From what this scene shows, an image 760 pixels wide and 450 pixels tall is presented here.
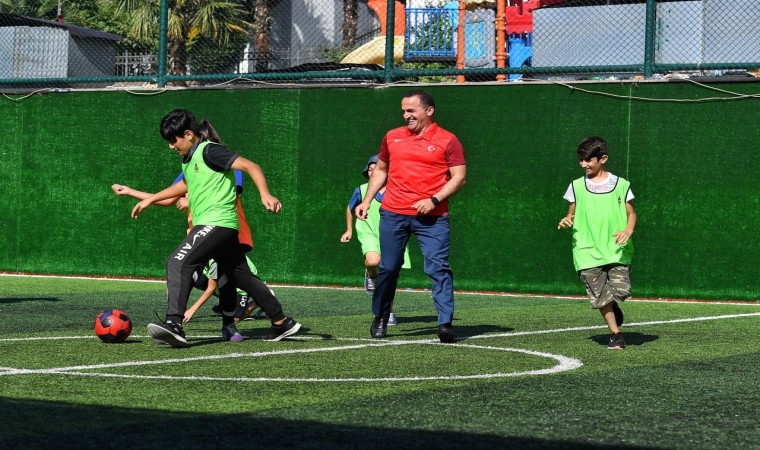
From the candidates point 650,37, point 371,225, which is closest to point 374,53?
point 650,37

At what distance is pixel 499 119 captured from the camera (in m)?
16.6

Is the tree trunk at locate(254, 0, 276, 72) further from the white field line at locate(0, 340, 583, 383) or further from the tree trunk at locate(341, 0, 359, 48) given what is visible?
the white field line at locate(0, 340, 583, 383)

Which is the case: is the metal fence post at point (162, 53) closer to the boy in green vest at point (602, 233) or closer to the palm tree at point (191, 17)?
the palm tree at point (191, 17)

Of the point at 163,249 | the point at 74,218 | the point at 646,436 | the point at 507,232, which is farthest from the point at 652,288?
the point at 646,436

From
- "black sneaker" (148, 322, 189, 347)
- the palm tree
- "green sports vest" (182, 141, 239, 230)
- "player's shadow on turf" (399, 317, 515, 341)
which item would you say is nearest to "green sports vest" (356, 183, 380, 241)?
"player's shadow on turf" (399, 317, 515, 341)

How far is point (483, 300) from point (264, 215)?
397 cm

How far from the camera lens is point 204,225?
30.4 feet

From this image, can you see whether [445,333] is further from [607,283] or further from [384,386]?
[384,386]

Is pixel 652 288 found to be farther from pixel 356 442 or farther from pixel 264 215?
pixel 356 442

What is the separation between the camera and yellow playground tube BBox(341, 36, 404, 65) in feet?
59.4

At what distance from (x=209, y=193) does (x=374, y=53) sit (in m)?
9.43

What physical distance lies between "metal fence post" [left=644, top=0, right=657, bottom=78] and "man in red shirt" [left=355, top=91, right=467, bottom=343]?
650cm

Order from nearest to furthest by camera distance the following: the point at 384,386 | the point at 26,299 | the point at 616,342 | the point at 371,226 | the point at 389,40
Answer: the point at 384,386 < the point at 616,342 < the point at 371,226 < the point at 26,299 < the point at 389,40

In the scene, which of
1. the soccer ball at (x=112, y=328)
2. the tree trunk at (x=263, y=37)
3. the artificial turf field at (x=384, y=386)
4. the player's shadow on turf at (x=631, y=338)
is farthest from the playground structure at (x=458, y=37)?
the soccer ball at (x=112, y=328)
